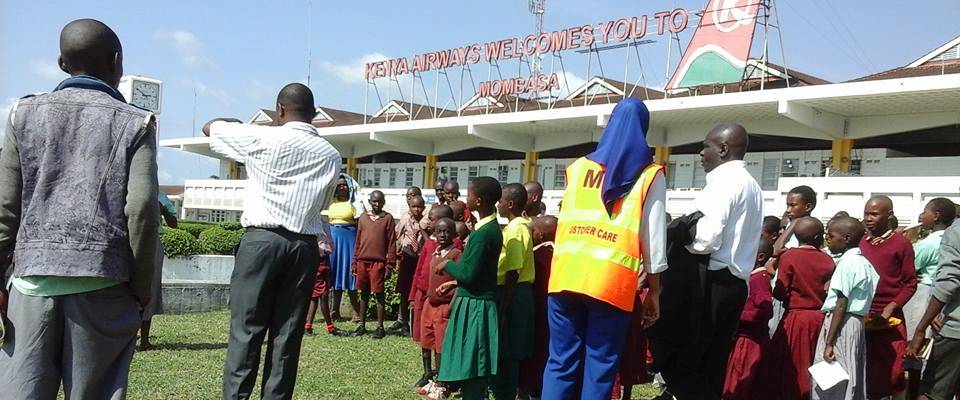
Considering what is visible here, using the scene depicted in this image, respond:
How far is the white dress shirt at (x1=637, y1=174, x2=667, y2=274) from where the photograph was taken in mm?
4180

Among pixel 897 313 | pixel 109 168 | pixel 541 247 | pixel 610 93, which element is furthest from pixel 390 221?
pixel 610 93

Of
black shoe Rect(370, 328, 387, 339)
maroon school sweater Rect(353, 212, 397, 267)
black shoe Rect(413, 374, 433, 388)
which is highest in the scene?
maroon school sweater Rect(353, 212, 397, 267)

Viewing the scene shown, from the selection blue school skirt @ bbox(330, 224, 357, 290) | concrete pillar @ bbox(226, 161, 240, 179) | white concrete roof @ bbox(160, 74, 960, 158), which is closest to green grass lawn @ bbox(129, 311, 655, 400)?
blue school skirt @ bbox(330, 224, 357, 290)

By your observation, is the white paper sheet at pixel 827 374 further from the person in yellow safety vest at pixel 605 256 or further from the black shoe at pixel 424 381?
the black shoe at pixel 424 381

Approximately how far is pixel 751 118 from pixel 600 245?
18707 mm

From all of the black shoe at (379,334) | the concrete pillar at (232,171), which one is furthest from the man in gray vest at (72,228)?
the concrete pillar at (232,171)

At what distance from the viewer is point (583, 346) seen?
4371 mm

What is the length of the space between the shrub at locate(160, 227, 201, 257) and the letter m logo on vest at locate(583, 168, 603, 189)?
871 cm

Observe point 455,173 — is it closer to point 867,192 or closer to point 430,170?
point 430,170

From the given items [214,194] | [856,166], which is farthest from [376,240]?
[214,194]

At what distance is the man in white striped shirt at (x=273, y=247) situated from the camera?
4145 millimetres

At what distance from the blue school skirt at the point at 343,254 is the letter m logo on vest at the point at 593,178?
621 centimetres

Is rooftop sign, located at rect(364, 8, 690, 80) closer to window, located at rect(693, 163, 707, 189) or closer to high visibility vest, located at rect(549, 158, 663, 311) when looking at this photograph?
window, located at rect(693, 163, 707, 189)

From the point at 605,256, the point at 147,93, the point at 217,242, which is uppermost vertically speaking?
the point at 147,93
